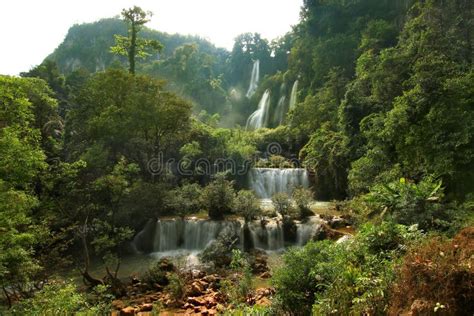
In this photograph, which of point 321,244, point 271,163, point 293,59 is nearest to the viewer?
point 321,244

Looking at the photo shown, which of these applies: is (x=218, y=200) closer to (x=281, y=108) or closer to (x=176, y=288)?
(x=176, y=288)


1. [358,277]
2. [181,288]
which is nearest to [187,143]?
[181,288]

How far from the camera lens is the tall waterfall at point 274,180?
810 inches

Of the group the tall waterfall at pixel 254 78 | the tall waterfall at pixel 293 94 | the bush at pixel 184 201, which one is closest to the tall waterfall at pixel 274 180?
the bush at pixel 184 201

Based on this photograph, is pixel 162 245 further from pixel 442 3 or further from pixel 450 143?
pixel 442 3

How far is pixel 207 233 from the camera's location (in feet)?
46.6

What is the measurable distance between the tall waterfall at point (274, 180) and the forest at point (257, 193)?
0.09 meters

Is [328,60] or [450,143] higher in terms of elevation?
[328,60]

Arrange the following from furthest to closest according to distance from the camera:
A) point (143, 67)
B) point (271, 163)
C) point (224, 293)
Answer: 1. point (143, 67)
2. point (271, 163)
3. point (224, 293)

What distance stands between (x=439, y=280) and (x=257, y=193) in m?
18.2

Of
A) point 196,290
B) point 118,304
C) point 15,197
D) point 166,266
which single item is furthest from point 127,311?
point 15,197

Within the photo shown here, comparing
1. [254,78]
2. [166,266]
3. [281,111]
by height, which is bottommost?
[166,266]

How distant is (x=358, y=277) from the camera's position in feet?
15.2

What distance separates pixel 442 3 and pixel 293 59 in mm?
20332
